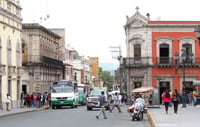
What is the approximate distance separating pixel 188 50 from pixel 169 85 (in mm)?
4911

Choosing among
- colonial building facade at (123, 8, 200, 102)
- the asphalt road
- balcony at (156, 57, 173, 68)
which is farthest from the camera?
colonial building facade at (123, 8, 200, 102)

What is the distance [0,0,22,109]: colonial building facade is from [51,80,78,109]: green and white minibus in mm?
4094

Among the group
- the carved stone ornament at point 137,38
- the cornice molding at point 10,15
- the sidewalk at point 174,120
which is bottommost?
the sidewalk at point 174,120

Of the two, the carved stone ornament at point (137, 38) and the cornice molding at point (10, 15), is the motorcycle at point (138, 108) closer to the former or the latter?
the cornice molding at point (10, 15)

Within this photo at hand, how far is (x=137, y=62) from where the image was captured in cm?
6194

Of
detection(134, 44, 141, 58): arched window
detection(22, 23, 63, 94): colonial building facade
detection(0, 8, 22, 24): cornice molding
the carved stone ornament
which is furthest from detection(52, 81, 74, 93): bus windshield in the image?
the carved stone ornament

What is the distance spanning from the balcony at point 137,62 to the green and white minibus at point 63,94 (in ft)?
42.8

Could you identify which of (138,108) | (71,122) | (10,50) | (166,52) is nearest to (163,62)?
(166,52)

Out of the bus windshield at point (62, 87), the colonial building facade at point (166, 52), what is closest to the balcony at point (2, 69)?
the bus windshield at point (62, 87)

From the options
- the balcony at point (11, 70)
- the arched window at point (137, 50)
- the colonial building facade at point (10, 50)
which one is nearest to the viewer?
the colonial building facade at point (10, 50)

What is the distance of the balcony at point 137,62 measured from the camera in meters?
61.2

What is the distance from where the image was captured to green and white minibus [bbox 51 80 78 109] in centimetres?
4876

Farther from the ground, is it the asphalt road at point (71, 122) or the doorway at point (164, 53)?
the doorway at point (164, 53)

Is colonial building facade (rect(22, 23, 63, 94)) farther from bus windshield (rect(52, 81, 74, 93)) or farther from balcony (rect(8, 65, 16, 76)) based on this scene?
balcony (rect(8, 65, 16, 76))
